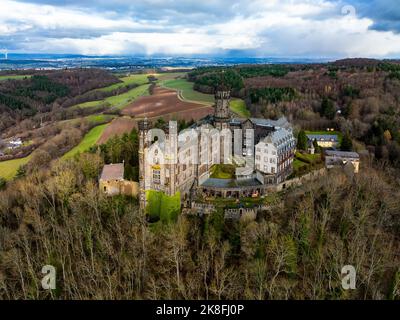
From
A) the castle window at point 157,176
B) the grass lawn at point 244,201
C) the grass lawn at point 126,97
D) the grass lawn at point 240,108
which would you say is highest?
the grass lawn at point 126,97

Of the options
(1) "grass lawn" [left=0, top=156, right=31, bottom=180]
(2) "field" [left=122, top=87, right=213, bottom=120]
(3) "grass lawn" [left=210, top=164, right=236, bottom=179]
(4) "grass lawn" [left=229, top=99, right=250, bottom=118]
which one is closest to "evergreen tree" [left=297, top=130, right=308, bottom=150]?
(3) "grass lawn" [left=210, top=164, right=236, bottom=179]

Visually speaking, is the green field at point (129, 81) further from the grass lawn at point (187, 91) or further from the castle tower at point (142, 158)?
the castle tower at point (142, 158)

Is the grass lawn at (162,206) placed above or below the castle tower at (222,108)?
below

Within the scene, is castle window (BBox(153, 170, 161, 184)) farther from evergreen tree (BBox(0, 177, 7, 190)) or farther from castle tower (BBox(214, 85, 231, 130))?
evergreen tree (BBox(0, 177, 7, 190))

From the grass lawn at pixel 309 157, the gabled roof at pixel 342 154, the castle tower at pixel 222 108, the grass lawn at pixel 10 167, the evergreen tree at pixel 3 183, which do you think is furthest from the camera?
the grass lawn at pixel 10 167

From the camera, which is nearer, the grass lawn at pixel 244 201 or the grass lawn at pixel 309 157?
the grass lawn at pixel 244 201

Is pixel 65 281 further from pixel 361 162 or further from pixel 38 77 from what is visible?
pixel 38 77

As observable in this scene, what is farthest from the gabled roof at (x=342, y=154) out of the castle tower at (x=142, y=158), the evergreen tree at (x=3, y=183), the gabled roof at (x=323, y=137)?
the evergreen tree at (x=3, y=183)

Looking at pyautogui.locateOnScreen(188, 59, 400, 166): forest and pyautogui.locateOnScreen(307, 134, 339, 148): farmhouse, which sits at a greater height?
A: pyautogui.locateOnScreen(188, 59, 400, 166): forest
